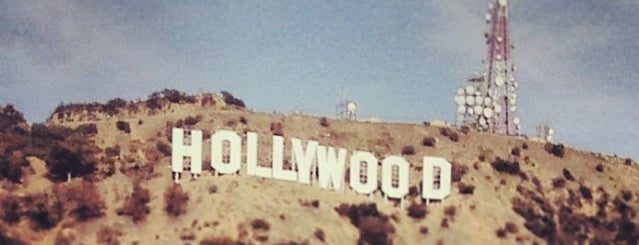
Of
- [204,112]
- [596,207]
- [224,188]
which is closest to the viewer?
[224,188]

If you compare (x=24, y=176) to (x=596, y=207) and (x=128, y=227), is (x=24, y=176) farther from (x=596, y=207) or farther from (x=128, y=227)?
(x=596, y=207)

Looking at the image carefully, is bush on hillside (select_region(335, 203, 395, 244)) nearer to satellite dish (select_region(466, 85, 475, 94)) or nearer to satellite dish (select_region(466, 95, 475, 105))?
satellite dish (select_region(466, 85, 475, 94))

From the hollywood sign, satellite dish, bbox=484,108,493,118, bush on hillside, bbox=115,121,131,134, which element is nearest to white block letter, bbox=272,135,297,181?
the hollywood sign

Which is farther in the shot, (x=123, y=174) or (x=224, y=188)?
(x=123, y=174)

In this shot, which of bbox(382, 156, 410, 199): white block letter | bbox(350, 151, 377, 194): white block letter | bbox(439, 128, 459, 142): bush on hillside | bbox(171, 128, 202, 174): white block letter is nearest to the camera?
bbox(171, 128, 202, 174): white block letter

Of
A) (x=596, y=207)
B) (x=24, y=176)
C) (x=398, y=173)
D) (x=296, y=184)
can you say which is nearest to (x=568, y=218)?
(x=596, y=207)

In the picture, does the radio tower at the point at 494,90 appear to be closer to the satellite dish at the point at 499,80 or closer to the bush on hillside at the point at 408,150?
the satellite dish at the point at 499,80

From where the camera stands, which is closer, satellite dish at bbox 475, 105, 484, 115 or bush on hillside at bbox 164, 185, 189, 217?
bush on hillside at bbox 164, 185, 189, 217
